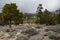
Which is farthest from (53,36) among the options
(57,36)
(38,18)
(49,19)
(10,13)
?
(38,18)

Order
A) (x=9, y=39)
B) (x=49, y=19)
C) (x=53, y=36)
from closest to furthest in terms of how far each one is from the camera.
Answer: (x=53, y=36), (x=9, y=39), (x=49, y=19)

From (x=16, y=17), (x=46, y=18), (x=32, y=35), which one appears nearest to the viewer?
(x=32, y=35)

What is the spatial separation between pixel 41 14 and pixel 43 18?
15.1ft

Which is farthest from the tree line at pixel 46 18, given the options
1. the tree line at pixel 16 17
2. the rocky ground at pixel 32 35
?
the rocky ground at pixel 32 35

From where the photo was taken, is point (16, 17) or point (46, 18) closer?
point (16, 17)

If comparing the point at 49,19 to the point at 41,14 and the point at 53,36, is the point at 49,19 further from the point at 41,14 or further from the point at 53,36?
the point at 53,36

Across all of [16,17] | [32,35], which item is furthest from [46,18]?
[32,35]

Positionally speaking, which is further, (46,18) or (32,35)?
(46,18)

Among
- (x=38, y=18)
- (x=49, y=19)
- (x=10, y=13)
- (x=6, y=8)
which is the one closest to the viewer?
(x=10, y=13)

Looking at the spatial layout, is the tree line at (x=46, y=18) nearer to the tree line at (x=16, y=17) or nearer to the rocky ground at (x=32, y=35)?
the tree line at (x=16, y=17)

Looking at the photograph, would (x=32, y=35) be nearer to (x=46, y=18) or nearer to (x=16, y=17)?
(x=16, y=17)

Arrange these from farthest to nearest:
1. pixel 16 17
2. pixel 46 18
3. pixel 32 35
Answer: pixel 46 18
pixel 16 17
pixel 32 35

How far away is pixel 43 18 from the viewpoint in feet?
282

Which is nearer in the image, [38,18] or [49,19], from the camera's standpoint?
[49,19]
